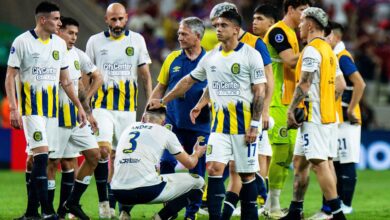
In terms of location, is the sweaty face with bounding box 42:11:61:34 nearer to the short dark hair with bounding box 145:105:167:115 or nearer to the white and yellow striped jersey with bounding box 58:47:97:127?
the white and yellow striped jersey with bounding box 58:47:97:127

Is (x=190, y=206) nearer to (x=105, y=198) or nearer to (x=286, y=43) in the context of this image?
(x=105, y=198)

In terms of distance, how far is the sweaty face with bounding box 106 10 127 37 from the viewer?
41.5 ft

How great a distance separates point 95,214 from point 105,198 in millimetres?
540

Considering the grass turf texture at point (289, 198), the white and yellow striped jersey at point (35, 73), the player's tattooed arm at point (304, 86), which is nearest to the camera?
the player's tattooed arm at point (304, 86)

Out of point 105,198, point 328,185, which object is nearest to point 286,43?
point 328,185

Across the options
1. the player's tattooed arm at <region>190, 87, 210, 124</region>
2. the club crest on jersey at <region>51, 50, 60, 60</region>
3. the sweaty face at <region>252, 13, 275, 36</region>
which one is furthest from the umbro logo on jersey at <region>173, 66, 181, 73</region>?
the club crest on jersey at <region>51, 50, 60, 60</region>

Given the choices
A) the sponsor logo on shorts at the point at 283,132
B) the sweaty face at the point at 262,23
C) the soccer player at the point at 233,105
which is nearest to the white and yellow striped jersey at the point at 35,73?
the soccer player at the point at 233,105

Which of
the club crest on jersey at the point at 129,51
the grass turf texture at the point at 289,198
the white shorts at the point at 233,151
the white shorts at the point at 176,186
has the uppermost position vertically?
the club crest on jersey at the point at 129,51

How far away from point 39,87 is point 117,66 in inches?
61.4

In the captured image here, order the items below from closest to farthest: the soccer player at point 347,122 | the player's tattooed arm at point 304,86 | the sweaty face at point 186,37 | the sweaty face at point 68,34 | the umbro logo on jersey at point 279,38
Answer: the player's tattooed arm at point 304,86
the sweaty face at point 186,37
the sweaty face at point 68,34
the umbro logo on jersey at point 279,38
the soccer player at point 347,122

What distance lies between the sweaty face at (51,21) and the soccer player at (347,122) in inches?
146

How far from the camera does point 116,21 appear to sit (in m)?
12.7

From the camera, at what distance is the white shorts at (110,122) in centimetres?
1263

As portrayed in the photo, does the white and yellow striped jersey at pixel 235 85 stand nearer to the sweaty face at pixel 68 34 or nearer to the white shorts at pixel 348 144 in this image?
the sweaty face at pixel 68 34
